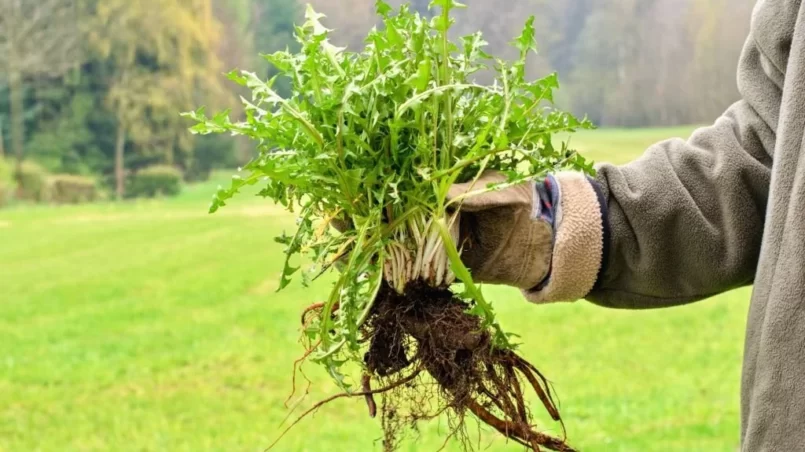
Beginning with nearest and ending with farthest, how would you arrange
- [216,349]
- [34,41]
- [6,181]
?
[216,349], [34,41], [6,181]

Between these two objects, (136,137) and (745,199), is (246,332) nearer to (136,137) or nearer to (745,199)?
(136,137)

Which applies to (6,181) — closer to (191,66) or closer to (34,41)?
(34,41)

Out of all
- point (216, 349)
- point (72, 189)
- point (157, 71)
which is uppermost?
point (157, 71)

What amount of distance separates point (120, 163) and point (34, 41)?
0.50m

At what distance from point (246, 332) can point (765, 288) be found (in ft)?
5.41

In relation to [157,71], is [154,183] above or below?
below

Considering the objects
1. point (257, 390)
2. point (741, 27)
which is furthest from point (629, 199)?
point (741, 27)

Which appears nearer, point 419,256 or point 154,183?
point 419,256

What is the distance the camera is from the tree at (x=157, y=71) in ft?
8.96

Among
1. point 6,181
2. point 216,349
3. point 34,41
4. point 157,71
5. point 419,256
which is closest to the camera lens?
point 419,256

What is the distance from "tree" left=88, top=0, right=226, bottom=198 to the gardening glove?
2355mm

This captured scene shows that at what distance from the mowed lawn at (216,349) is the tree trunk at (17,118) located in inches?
7.8

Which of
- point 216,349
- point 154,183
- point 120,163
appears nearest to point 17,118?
point 120,163

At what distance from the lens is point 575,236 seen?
1.90ft
